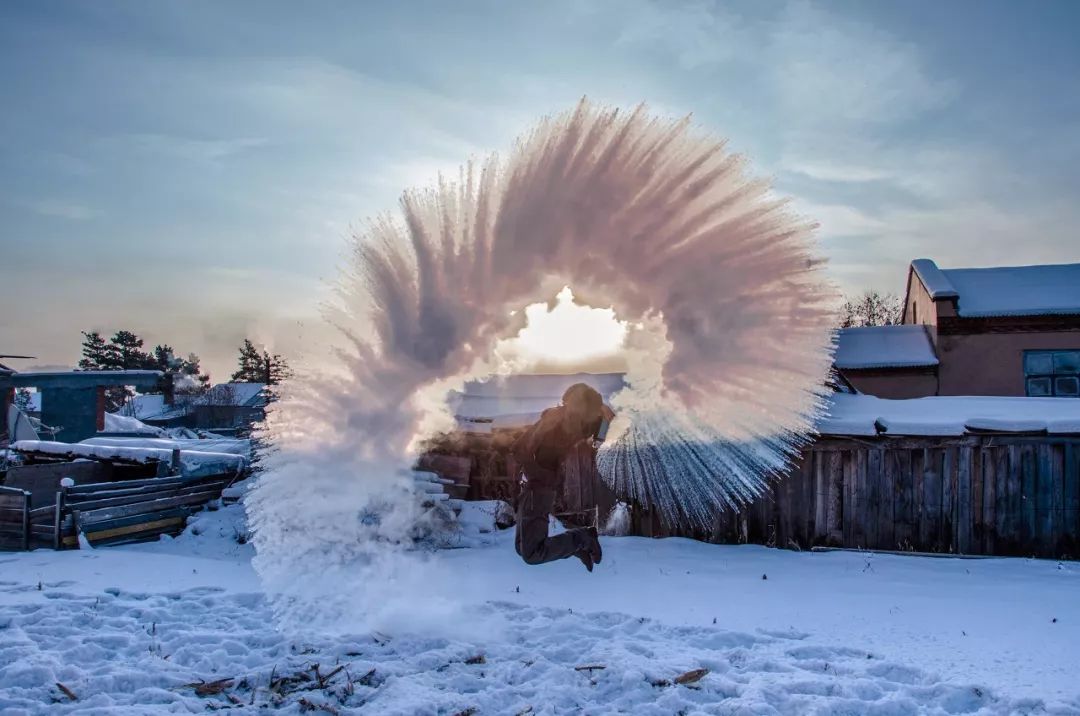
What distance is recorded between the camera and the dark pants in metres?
7.96

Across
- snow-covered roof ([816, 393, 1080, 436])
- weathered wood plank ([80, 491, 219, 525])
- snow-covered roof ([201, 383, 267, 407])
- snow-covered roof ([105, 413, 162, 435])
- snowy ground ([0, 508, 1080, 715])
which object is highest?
snow-covered roof ([201, 383, 267, 407])

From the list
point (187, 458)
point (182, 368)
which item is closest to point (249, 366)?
→ point (182, 368)

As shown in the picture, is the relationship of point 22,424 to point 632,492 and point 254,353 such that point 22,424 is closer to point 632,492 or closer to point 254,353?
point 632,492

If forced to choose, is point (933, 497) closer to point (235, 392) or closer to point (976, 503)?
point (976, 503)

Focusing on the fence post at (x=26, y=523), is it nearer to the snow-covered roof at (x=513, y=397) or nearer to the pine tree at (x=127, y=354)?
the snow-covered roof at (x=513, y=397)

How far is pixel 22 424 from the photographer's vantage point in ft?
94.1

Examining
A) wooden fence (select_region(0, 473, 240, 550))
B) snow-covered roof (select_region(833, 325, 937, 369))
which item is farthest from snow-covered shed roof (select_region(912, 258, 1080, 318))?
wooden fence (select_region(0, 473, 240, 550))

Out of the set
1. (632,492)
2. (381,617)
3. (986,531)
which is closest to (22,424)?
(632,492)

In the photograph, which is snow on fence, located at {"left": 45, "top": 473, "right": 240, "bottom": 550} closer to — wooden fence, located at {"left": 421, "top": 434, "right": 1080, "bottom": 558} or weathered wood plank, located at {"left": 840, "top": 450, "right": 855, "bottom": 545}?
wooden fence, located at {"left": 421, "top": 434, "right": 1080, "bottom": 558}

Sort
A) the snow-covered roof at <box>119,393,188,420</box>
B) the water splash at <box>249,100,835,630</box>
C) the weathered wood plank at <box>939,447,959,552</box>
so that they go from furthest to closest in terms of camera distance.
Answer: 1. the snow-covered roof at <box>119,393,188,420</box>
2. the weathered wood plank at <box>939,447,959,552</box>
3. the water splash at <box>249,100,835,630</box>

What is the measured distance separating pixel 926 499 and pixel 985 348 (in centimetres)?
1187

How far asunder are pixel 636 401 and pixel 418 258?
2998 millimetres

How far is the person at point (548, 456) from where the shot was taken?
762 cm

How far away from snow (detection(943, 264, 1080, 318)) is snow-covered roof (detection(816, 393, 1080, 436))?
31.6 feet
